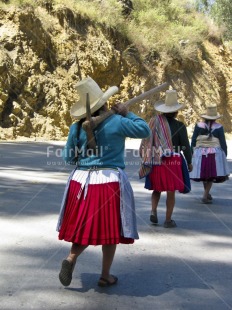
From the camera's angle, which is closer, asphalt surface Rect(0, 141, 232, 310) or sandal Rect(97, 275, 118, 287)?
asphalt surface Rect(0, 141, 232, 310)

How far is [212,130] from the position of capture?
951 centimetres

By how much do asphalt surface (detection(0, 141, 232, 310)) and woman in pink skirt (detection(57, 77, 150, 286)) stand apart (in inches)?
10.4

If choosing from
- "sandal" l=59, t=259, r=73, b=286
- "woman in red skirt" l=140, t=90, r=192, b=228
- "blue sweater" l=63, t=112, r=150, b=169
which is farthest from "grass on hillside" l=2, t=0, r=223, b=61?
"sandal" l=59, t=259, r=73, b=286

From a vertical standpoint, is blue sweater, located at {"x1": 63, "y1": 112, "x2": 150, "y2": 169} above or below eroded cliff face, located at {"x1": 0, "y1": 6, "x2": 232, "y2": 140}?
below

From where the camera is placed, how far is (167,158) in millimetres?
7227

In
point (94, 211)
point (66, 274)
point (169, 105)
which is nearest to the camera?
point (66, 274)

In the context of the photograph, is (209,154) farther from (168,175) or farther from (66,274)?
(66,274)

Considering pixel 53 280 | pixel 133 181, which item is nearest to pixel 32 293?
pixel 53 280

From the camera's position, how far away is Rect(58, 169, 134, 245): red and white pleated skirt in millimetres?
4426

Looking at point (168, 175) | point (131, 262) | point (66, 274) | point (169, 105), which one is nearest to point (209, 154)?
point (169, 105)

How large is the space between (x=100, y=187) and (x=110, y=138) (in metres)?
0.41

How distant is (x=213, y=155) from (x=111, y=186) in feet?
17.1

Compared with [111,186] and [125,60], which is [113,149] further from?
[125,60]

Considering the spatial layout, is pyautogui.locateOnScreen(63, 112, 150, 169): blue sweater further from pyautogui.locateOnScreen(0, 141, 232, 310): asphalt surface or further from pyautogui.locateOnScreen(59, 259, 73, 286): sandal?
pyautogui.locateOnScreen(0, 141, 232, 310): asphalt surface
